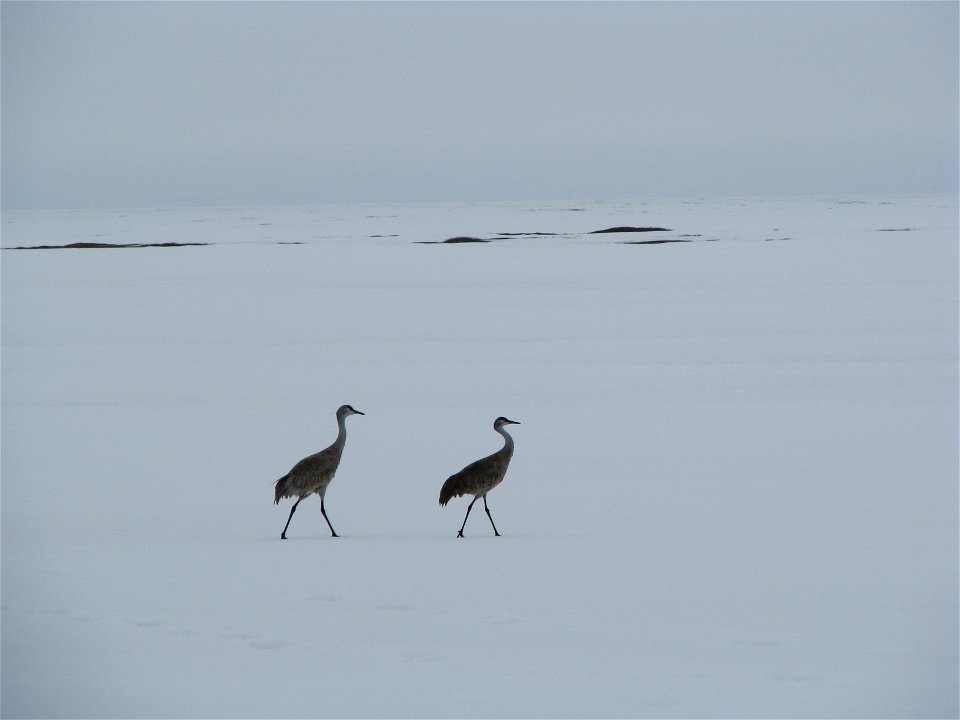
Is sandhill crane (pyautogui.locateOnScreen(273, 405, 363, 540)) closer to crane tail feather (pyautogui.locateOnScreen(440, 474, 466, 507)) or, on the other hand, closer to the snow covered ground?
the snow covered ground

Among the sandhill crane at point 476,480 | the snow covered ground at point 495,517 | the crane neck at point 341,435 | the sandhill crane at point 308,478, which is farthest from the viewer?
the crane neck at point 341,435

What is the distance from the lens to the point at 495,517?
26.8ft

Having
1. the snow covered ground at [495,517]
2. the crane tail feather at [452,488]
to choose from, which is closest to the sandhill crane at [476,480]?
the crane tail feather at [452,488]

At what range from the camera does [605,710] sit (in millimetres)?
4742

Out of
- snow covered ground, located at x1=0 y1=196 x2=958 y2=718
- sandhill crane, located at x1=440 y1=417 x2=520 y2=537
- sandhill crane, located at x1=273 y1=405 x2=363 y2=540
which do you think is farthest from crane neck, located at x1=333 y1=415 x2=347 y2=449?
sandhill crane, located at x1=440 y1=417 x2=520 y2=537

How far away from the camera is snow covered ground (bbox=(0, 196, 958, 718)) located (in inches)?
198

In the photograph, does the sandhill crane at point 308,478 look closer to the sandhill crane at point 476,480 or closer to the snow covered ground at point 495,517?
the snow covered ground at point 495,517

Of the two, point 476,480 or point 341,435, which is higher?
point 341,435

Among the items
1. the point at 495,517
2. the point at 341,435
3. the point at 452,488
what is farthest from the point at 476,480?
the point at 341,435

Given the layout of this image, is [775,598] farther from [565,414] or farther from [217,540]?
[565,414]

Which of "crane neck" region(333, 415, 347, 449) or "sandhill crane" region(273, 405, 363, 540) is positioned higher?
"crane neck" region(333, 415, 347, 449)

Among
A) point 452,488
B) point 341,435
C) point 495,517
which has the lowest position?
point 495,517

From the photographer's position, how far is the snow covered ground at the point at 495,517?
16.5 ft

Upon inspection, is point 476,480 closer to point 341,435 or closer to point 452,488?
point 452,488
